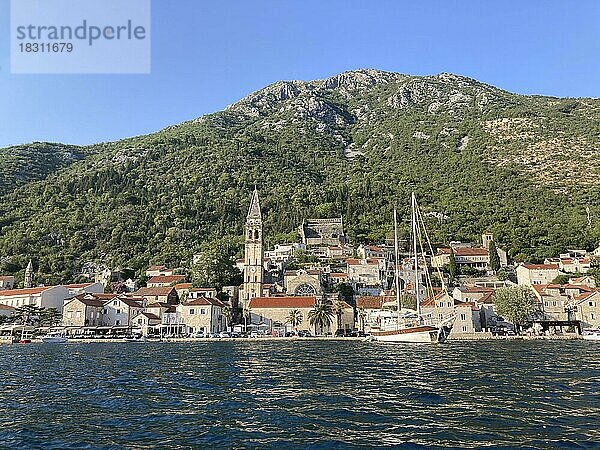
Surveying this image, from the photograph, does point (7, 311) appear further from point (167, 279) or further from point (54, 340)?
point (167, 279)

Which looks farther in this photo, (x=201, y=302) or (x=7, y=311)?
(x=7, y=311)

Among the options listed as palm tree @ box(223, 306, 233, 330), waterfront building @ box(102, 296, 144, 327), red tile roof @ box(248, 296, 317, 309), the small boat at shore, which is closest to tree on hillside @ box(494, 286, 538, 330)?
red tile roof @ box(248, 296, 317, 309)

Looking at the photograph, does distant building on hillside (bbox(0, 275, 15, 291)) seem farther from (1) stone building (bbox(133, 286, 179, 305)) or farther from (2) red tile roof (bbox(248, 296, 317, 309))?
(2) red tile roof (bbox(248, 296, 317, 309))

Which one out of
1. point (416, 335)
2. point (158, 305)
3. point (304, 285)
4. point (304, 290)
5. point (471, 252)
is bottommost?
point (416, 335)

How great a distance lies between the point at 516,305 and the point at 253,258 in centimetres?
4538

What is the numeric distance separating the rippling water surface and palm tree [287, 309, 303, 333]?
160 ft

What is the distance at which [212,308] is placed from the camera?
83.6 meters

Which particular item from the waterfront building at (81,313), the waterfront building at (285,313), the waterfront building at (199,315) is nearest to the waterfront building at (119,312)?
the waterfront building at (81,313)

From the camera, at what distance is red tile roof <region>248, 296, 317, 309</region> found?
84375 millimetres

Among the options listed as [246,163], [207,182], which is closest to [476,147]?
[246,163]

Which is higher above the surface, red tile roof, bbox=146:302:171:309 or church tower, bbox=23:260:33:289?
church tower, bbox=23:260:33:289

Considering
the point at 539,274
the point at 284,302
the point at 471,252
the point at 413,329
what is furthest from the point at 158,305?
the point at 539,274

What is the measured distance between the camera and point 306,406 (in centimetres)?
1955

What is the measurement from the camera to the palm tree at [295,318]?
82.6 m
